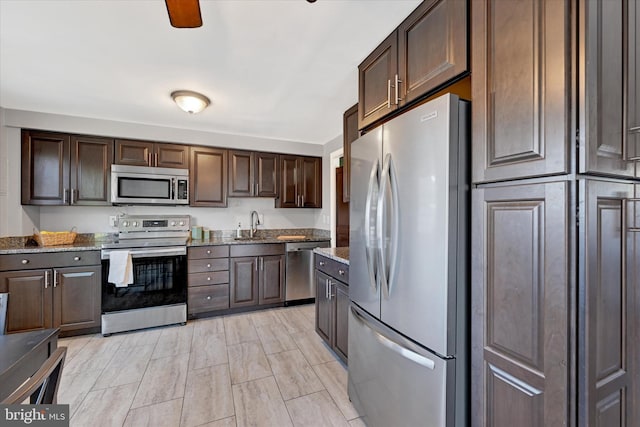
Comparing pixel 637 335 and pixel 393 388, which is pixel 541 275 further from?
pixel 393 388

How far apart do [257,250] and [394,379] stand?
101 inches

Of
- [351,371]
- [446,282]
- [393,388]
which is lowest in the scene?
[351,371]

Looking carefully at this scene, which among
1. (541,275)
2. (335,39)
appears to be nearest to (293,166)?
(335,39)

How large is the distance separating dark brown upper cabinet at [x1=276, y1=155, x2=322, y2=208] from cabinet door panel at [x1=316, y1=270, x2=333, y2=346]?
1.77 metres

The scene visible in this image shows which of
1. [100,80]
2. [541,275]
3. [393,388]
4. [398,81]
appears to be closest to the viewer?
[541,275]

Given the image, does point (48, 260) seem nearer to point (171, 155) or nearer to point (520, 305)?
point (171, 155)

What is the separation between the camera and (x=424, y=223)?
1.21m

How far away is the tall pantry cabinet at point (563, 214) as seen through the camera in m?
0.82

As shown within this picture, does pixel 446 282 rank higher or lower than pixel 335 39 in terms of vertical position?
lower

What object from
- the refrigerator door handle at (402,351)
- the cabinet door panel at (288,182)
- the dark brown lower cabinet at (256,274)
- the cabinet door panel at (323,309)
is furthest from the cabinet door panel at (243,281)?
the refrigerator door handle at (402,351)

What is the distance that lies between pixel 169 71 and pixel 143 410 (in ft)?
8.05

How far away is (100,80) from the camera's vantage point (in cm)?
235

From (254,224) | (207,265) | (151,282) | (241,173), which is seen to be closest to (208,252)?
(207,265)

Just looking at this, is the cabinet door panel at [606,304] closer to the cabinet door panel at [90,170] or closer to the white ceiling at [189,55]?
the white ceiling at [189,55]
